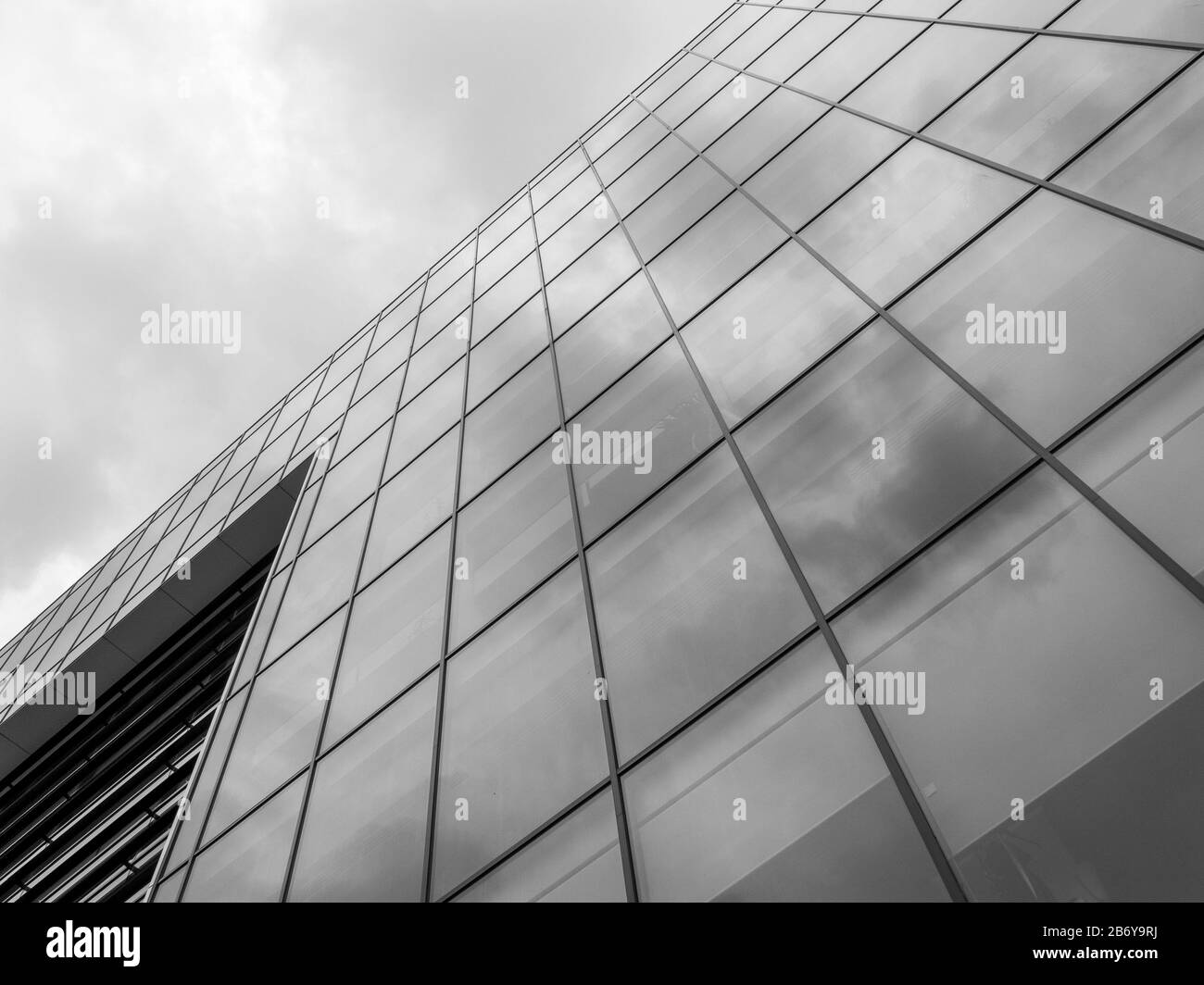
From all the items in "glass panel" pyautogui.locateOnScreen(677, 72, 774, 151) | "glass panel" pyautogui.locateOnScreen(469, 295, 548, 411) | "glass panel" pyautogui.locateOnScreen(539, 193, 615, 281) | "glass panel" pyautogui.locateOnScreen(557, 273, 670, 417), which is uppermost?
"glass panel" pyautogui.locateOnScreen(677, 72, 774, 151)

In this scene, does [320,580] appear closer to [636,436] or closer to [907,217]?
[636,436]

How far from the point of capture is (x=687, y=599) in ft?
27.3

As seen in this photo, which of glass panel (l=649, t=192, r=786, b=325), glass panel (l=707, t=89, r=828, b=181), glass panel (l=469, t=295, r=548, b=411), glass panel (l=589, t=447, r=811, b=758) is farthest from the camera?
glass panel (l=469, t=295, r=548, b=411)

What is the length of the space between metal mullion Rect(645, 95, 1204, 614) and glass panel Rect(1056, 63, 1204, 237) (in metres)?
1.98

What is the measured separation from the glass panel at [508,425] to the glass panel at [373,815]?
3834mm

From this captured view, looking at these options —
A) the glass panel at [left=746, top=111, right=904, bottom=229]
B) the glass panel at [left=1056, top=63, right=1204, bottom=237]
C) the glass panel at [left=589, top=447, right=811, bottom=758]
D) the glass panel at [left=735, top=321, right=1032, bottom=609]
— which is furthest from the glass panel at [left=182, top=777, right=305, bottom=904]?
the glass panel at [left=1056, top=63, right=1204, bottom=237]

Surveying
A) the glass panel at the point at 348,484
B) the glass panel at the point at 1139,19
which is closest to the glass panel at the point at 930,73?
the glass panel at the point at 1139,19

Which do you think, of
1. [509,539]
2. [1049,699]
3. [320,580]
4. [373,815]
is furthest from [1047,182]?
[320,580]

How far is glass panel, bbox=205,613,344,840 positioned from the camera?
36.7 ft

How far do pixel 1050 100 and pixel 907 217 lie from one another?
1.94 m

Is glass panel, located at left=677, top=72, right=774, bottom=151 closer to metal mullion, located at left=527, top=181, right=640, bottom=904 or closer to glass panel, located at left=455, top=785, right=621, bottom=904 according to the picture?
metal mullion, located at left=527, top=181, right=640, bottom=904

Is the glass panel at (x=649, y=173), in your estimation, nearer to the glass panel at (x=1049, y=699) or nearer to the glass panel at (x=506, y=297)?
the glass panel at (x=506, y=297)
